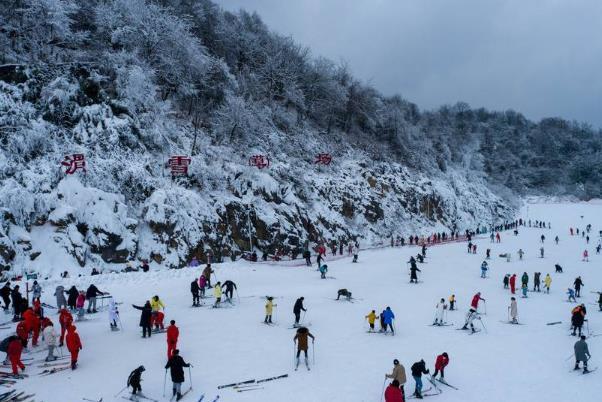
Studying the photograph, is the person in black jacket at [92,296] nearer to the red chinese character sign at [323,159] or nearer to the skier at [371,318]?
the skier at [371,318]

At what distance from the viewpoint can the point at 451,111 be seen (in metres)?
159

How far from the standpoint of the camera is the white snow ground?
41.8ft

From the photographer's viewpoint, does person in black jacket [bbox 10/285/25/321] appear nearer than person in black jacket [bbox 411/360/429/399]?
No

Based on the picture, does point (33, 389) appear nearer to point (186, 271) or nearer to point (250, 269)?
point (186, 271)

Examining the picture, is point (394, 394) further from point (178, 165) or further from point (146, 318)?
point (178, 165)

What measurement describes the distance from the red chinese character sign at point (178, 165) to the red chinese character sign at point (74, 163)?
691 centimetres

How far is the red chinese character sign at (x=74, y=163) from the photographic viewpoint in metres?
28.6

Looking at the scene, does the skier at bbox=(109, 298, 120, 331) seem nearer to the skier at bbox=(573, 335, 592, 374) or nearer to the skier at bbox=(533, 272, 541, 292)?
the skier at bbox=(573, 335, 592, 374)

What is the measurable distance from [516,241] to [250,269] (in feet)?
120

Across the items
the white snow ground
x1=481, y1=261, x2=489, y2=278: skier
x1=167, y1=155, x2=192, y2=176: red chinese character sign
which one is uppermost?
x1=167, y1=155, x2=192, y2=176: red chinese character sign

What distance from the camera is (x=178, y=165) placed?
113 ft

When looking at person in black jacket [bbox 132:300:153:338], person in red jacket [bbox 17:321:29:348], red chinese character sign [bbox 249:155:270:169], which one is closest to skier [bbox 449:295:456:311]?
person in black jacket [bbox 132:300:153:338]

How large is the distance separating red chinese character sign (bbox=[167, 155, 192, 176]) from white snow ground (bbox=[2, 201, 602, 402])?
10191 mm

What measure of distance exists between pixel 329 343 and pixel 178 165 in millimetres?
22700
